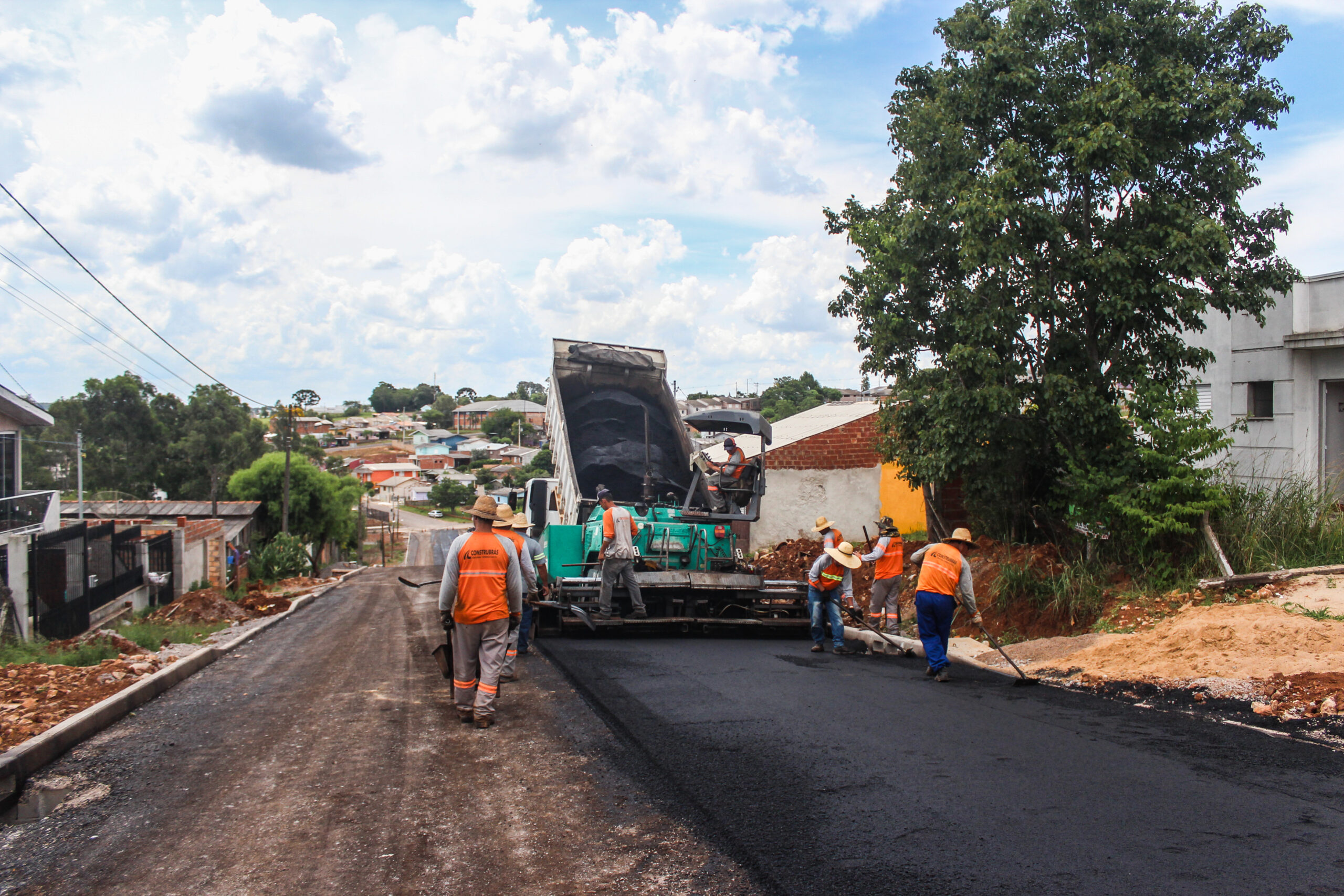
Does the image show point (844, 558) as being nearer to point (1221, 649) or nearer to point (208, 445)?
point (1221, 649)

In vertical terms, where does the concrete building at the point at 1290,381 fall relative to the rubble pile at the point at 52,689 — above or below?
above

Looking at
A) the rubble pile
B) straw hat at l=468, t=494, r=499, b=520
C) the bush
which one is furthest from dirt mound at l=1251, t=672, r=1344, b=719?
the bush

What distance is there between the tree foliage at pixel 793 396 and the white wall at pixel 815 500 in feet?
102

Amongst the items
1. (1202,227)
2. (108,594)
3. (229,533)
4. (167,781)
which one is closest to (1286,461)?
(1202,227)

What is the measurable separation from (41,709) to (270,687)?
175cm

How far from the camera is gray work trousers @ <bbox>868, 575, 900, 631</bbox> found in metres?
11.0

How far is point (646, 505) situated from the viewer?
11859 mm

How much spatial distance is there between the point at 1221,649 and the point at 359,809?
268 inches

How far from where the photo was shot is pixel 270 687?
804 centimetres

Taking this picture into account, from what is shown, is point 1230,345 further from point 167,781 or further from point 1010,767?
point 167,781

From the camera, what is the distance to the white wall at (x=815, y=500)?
19.8m

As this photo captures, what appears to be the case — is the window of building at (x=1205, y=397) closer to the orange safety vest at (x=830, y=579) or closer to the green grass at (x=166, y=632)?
the orange safety vest at (x=830, y=579)

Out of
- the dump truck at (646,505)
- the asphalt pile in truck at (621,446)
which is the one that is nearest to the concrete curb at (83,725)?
the dump truck at (646,505)

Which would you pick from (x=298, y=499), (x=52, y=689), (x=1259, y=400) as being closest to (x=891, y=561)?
(x=1259, y=400)
